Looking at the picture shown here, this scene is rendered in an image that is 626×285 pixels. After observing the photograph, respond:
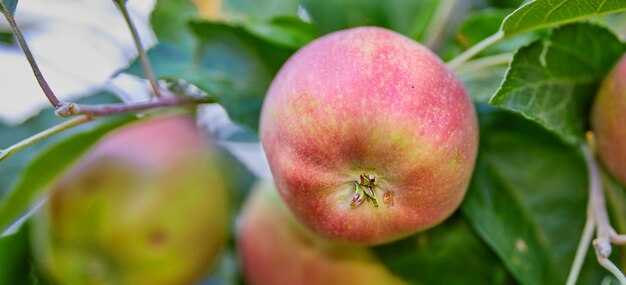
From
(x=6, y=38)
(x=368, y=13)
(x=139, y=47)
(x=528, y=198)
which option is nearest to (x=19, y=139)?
(x=6, y=38)

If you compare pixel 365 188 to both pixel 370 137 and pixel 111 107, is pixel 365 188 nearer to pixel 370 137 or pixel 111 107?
pixel 370 137

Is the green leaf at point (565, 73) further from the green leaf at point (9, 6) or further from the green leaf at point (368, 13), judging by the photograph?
→ the green leaf at point (9, 6)

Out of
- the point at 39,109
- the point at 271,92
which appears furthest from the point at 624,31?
the point at 39,109

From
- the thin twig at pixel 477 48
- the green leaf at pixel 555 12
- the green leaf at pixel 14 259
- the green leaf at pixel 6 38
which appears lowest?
the green leaf at pixel 14 259

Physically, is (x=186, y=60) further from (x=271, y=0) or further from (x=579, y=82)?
(x=579, y=82)

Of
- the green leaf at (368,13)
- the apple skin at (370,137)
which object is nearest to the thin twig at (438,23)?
the green leaf at (368,13)
